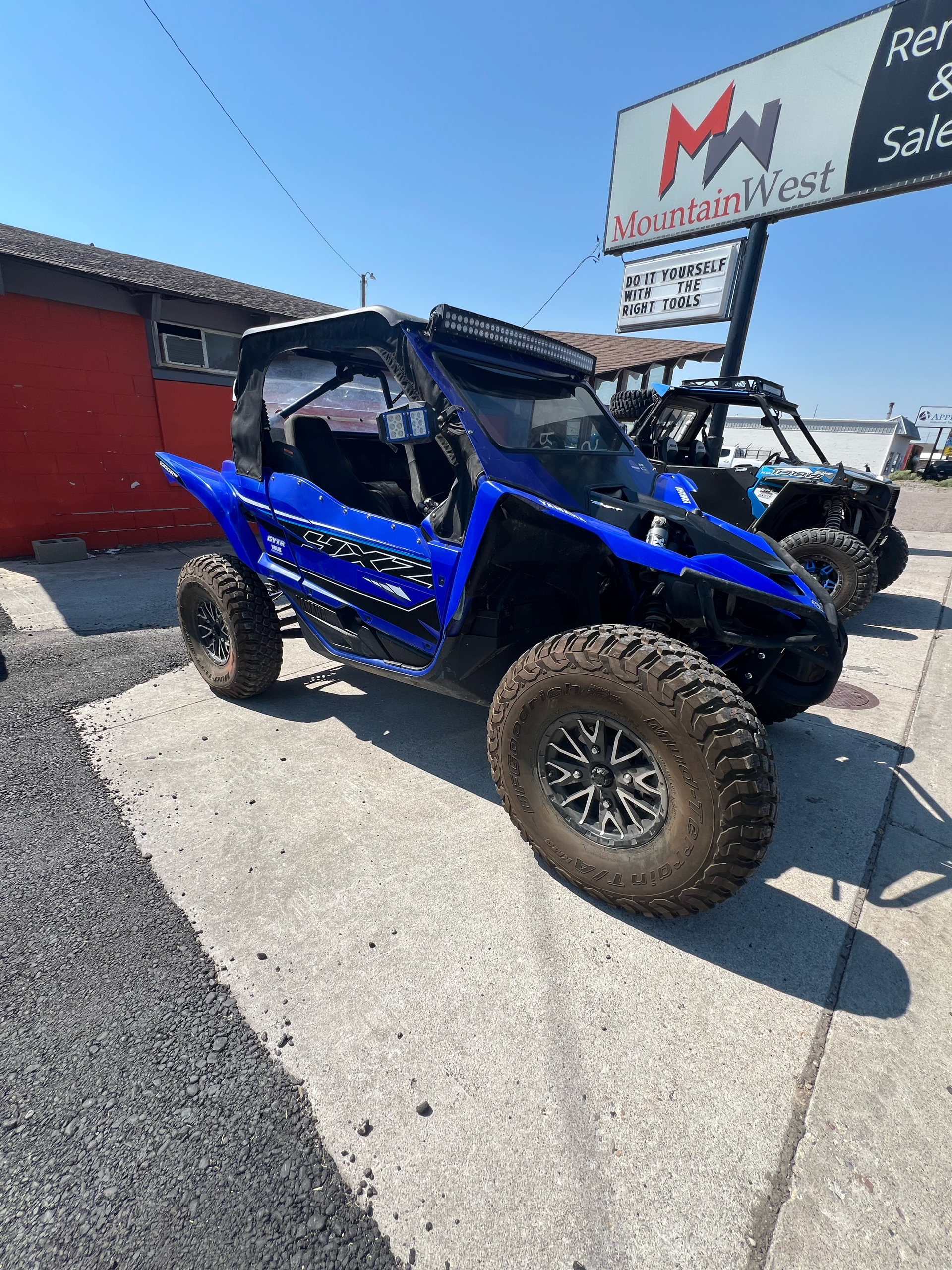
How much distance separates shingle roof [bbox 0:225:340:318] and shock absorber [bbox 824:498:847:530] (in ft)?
22.7

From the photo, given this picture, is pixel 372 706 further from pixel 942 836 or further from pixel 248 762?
pixel 942 836

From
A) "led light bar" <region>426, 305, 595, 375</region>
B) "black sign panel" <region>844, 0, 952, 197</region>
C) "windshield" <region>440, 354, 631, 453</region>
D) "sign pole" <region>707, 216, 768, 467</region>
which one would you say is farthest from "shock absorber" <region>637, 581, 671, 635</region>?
"black sign panel" <region>844, 0, 952, 197</region>

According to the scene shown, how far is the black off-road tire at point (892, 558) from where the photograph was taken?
6207 mm

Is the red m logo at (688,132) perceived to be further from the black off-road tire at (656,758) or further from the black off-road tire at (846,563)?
the black off-road tire at (656,758)

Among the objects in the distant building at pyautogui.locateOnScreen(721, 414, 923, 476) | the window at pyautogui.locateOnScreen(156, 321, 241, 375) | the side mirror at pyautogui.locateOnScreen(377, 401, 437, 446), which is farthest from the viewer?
the distant building at pyautogui.locateOnScreen(721, 414, 923, 476)

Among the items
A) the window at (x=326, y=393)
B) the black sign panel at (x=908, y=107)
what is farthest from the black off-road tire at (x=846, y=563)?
the black sign panel at (x=908, y=107)

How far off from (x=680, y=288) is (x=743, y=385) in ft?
18.3

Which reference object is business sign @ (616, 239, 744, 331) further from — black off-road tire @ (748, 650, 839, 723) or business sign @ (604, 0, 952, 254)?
black off-road tire @ (748, 650, 839, 723)

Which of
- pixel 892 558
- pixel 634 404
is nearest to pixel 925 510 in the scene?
pixel 892 558

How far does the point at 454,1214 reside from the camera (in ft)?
4.01

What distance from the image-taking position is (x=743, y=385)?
5.93m

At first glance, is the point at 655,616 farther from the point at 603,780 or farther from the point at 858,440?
the point at 858,440

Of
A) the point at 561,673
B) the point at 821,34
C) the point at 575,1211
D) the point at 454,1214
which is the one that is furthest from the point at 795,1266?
the point at 821,34

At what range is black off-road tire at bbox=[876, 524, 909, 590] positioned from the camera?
621cm
